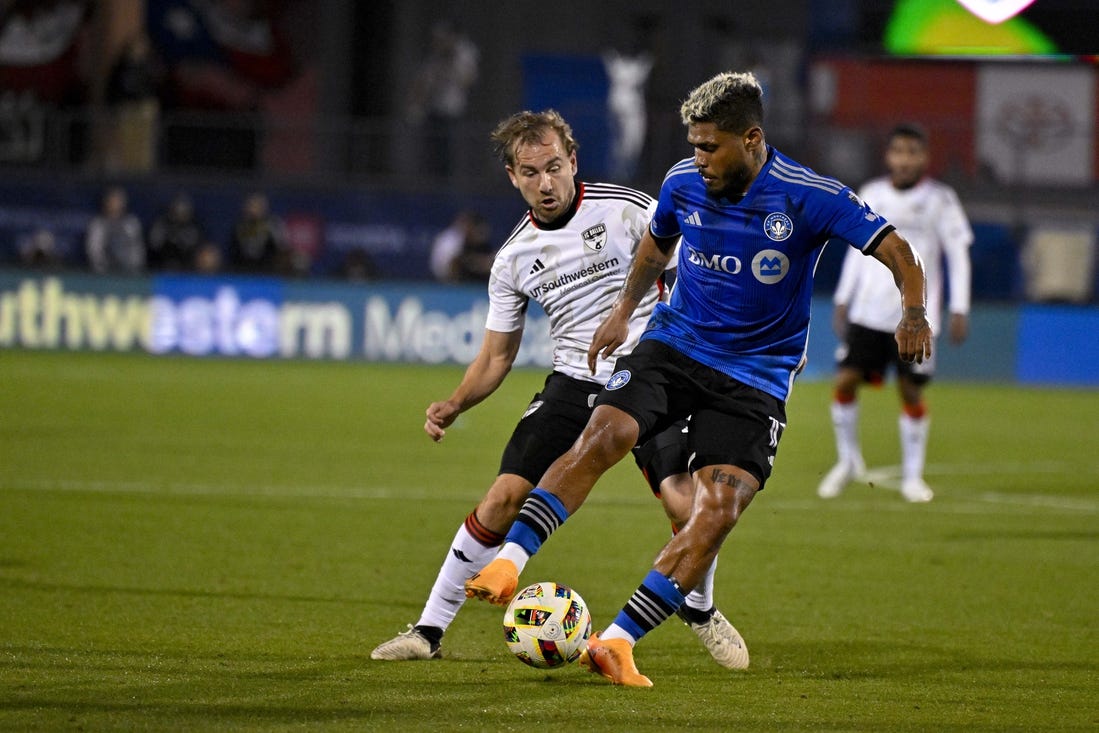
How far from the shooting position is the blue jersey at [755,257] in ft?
19.5

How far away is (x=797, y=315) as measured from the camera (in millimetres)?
6203

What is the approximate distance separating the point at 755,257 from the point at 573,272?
3.08 ft

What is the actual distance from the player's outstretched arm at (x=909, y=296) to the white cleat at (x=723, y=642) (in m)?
1.40

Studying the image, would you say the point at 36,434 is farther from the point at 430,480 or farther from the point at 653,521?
the point at 653,521

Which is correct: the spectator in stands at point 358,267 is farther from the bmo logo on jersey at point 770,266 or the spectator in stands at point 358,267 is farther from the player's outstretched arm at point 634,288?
the bmo logo on jersey at point 770,266

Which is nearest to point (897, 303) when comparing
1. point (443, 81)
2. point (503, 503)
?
point (503, 503)

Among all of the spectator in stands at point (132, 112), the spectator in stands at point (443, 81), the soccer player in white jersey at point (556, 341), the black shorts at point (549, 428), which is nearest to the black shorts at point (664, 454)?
the soccer player in white jersey at point (556, 341)

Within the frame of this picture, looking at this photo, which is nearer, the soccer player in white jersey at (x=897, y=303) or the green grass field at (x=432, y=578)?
the green grass field at (x=432, y=578)

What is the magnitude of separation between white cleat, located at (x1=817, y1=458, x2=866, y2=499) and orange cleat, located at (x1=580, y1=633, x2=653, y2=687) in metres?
6.43

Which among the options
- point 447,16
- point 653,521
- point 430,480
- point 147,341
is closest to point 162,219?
point 147,341

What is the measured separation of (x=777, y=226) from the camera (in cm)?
597

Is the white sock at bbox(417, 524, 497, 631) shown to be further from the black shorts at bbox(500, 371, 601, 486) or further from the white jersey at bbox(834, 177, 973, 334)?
the white jersey at bbox(834, 177, 973, 334)

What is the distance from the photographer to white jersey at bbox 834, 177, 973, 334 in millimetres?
12141

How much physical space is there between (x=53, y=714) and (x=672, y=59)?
27807 mm
